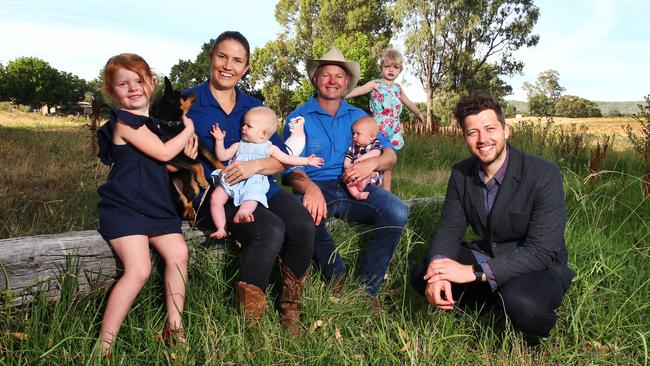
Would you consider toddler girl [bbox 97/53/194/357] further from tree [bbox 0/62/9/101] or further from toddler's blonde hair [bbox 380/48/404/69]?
tree [bbox 0/62/9/101]

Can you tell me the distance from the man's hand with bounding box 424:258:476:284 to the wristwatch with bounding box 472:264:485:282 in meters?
0.03

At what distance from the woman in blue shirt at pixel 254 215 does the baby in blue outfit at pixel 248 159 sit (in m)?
0.05

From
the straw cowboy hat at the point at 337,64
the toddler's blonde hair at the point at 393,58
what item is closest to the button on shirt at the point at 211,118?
the straw cowboy hat at the point at 337,64

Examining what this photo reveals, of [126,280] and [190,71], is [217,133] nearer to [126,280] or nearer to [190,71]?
[126,280]

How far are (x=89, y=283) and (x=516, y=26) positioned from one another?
110ft

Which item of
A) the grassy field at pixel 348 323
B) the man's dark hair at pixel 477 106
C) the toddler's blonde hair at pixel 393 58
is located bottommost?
the grassy field at pixel 348 323

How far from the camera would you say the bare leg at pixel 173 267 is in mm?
2746

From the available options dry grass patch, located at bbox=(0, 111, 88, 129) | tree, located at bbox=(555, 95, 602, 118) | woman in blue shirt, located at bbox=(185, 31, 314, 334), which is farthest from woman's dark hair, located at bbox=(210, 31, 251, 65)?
tree, located at bbox=(555, 95, 602, 118)

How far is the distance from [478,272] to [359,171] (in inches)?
47.3

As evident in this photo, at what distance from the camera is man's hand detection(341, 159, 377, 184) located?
3.70 m

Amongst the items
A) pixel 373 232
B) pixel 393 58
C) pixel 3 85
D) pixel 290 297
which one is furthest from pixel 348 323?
pixel 3 85

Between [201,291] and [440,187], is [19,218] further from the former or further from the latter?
[440,187]

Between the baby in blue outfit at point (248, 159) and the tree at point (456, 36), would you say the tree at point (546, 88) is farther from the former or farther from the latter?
the baby in blue outfit at point (248, 159)

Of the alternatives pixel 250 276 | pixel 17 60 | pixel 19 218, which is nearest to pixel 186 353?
pixel 250 276
